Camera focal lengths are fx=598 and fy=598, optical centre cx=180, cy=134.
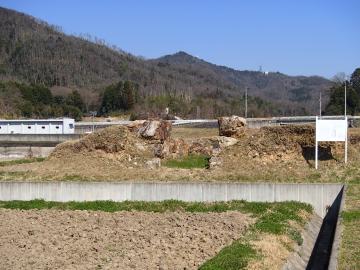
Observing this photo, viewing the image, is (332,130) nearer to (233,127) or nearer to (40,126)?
(233,127)

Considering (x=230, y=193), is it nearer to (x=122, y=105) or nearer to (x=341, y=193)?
(x=341, y=193)

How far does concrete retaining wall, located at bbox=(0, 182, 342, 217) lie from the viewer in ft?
64.9

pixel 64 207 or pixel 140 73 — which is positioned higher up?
pixel 140 73

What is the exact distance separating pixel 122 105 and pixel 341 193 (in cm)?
7594

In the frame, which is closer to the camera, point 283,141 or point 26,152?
point 283,141

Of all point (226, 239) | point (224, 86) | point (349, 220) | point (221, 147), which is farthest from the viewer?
point (224, 86)

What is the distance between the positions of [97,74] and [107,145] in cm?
11900

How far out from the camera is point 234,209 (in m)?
19.0

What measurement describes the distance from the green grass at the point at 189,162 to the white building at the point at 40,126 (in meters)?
22.2

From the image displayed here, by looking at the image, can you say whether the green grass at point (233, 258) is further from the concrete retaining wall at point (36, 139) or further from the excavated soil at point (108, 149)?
the concrete retaining wall at point (36, 139)

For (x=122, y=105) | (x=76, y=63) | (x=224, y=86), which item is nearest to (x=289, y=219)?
(x=122, y=105)

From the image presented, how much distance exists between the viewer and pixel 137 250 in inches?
501

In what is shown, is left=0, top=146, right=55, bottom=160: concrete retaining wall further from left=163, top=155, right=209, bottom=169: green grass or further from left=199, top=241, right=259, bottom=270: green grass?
left=199, top=241, right=259, bottom=270: green grass

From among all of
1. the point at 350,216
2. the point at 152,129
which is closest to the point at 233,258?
the point at 350,216
